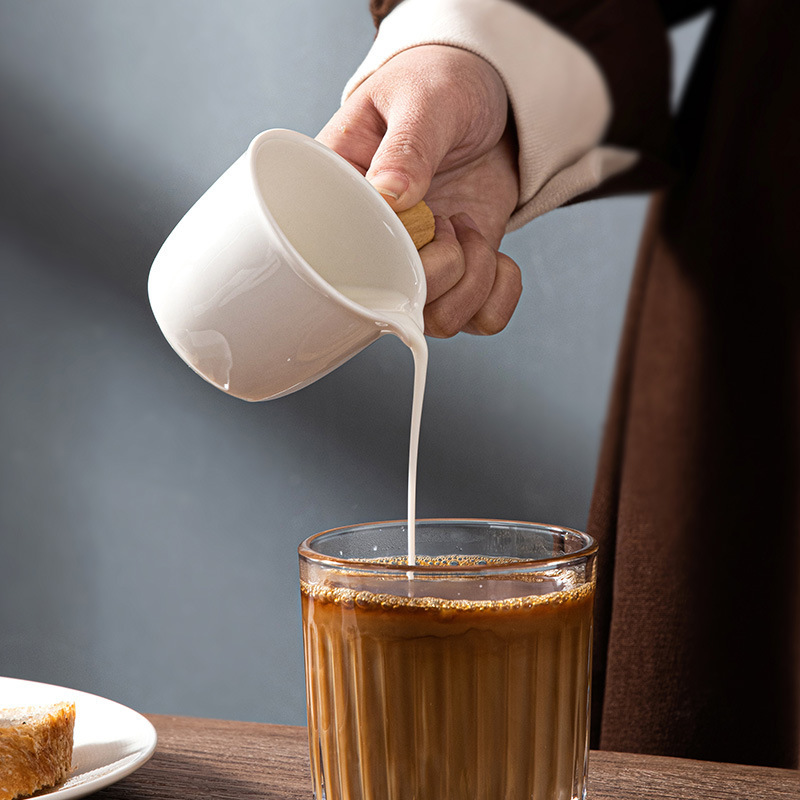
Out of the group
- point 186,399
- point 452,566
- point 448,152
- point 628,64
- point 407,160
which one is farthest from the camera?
point 186,399

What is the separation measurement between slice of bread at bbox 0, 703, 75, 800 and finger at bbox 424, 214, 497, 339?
1.16 feet

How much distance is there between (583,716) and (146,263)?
4.53 ft

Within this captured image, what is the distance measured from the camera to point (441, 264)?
640mm

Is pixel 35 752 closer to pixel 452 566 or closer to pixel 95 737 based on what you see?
pixel 95 737

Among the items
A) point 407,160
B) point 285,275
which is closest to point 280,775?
point 285,275

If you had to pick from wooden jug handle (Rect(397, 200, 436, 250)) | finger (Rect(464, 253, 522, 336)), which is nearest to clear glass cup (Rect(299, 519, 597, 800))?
wooden jug handle (Rect(397, 200, 436, 250))

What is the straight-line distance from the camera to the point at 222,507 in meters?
1.70

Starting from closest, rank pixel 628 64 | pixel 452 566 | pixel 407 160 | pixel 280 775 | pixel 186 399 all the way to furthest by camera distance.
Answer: pixel 452 566, pixel 280 775, pixel 407 160, pixel 628 64, pixel 186 399

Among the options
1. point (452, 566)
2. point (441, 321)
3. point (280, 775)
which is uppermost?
point (441, 321)

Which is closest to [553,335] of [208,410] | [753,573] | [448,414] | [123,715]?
[448,414]

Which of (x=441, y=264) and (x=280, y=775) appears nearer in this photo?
(x=280, y=775)

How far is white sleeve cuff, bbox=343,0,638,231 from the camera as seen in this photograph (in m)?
0.75

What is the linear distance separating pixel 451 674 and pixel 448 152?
434 mm

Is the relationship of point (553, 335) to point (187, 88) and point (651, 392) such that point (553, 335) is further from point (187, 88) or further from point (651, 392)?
point (187, 88)
